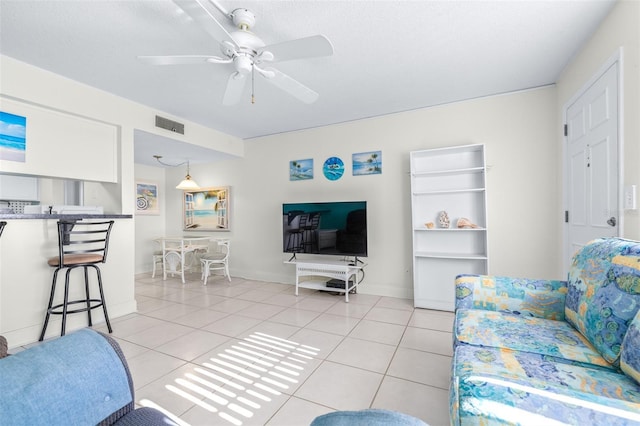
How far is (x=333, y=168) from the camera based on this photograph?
4.12 metres

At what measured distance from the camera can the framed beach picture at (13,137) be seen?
2.38 m

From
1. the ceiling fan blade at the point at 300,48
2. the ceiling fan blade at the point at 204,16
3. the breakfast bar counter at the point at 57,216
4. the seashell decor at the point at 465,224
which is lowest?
the seashell decor at the point at 465,224

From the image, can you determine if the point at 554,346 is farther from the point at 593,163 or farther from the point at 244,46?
the point at 244,46

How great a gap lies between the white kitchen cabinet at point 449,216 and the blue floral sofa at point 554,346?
1.40m

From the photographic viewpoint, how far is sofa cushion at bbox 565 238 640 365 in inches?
44.0

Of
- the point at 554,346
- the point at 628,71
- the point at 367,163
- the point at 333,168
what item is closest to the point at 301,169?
the point at 333,168

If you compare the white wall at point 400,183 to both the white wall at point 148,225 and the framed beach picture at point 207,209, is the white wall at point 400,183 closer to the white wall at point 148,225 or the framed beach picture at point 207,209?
the framed beach picture at point 207,209

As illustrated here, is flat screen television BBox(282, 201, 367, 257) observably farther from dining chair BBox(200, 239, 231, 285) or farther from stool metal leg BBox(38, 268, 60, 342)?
stool metal leg BBox(38, 268, 60, 342)

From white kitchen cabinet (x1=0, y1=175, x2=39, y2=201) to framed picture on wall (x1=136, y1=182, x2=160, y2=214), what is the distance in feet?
7.62

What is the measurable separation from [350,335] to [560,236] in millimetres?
2410

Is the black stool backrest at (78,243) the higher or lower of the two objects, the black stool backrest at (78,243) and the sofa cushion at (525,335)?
the higher

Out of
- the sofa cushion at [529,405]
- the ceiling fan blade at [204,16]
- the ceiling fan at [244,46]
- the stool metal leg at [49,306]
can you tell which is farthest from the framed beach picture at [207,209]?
the sofa cushion at [529,405]

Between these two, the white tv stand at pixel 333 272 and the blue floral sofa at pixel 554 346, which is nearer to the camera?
the blue floral sofa at pixel 554 346

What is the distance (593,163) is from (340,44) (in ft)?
7.28
